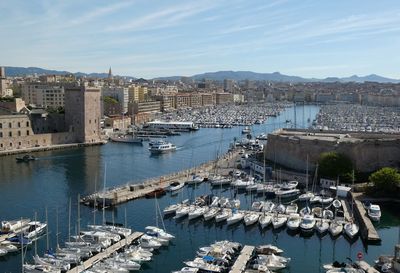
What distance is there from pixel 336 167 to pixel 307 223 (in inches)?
287

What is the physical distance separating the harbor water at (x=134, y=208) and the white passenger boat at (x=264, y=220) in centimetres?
24

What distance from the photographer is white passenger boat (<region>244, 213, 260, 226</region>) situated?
1871 cm

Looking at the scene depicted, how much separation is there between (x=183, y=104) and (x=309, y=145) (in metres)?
60.1

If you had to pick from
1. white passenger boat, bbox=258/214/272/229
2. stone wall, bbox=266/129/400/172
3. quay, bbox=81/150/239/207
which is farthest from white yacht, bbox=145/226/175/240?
stone wall, bbox=266/129/400/172

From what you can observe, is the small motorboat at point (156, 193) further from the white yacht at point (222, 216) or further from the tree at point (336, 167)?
the tree at point (336, 167)

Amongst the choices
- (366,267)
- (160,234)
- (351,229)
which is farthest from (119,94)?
(366,267)

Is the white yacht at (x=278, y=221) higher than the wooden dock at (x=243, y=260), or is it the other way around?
the white yacht at (x=278, y=221)

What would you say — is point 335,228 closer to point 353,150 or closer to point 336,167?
point 336,167

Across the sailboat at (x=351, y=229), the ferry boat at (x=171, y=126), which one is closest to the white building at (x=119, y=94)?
the ferry boat at (x=171, y=126)

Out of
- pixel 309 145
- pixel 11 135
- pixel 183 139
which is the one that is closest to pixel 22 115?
pixel 11 135

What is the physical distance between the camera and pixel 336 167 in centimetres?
2478

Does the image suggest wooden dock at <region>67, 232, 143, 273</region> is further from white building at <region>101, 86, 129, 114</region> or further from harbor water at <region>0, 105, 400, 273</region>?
white building at <region>101, 86, 129, 114</region>

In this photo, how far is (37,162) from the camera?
109ft

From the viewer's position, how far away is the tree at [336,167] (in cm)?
2458
